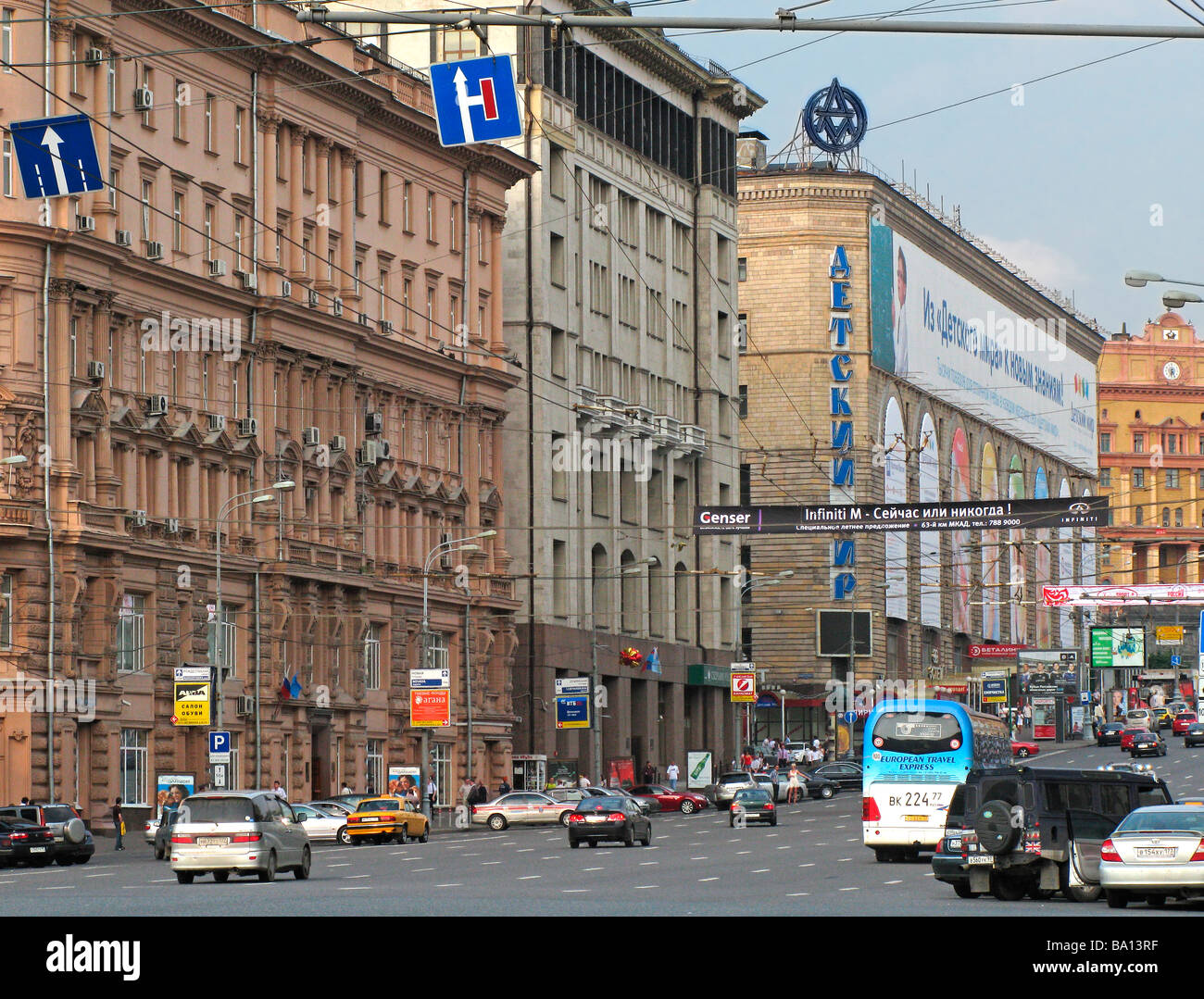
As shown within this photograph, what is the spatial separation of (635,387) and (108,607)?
42.7m

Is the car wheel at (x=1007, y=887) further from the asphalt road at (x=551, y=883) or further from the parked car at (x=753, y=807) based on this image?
the parked car at (x=753, y=807)

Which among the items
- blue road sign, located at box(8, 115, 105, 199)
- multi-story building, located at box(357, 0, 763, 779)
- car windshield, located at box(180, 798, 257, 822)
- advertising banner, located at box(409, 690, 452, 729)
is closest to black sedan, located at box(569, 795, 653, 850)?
advertising banner, located at box(409, 690, 452, 729)

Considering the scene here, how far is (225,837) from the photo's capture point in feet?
122

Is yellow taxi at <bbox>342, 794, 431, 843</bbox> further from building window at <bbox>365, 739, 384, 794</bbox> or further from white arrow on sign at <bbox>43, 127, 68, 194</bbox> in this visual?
white arrow on sign at <bbox>43, 127, 68, 194</bbox>

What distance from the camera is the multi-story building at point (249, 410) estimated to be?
6097 centimetres

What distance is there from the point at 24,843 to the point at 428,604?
3199 cm

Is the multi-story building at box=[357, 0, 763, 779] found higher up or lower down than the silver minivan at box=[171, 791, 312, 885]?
higher up

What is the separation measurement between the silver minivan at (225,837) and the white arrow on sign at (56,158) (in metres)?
10.4

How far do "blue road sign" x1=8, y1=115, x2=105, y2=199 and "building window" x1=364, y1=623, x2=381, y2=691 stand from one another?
38.0 m

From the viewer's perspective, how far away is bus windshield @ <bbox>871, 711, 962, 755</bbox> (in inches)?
1975

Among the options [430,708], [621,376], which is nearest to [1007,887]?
[430,708]

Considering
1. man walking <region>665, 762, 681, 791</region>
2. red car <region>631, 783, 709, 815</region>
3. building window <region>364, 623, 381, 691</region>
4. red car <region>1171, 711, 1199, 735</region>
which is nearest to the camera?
building window <region>364, 623, 381, 691</region>

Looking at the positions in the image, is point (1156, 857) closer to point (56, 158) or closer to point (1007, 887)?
point (1007, 887)
